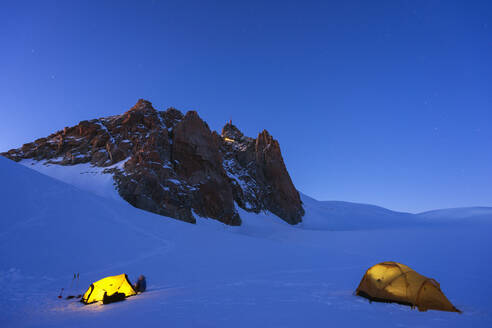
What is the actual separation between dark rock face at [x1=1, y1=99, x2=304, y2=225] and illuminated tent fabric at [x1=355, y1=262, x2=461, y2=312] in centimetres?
2925

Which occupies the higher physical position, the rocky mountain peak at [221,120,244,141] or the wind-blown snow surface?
the rocky mountain peak at [221,120,244,141]

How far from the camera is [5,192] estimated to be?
18516mm

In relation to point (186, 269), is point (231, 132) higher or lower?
higher

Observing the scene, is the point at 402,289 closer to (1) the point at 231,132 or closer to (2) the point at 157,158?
(2) the point at 157,158

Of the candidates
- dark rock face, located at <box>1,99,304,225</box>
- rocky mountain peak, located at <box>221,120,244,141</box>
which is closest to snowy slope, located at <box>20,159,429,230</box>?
dark rock face, located at <box>1,99,304,225</box>

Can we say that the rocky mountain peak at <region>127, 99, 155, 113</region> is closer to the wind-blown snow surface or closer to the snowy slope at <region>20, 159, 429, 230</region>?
the snowy slope at <region>20, 159, 429, 230</region>

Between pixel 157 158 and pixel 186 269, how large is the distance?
26.2 m

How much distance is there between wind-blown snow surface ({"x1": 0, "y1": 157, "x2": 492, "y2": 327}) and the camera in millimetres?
7633

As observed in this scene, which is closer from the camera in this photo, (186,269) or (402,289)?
(402,289)

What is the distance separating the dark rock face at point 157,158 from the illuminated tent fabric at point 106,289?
76.4ft

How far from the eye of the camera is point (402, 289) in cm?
910

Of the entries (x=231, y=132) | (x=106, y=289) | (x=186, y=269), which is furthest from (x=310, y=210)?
(x=106, y=289)

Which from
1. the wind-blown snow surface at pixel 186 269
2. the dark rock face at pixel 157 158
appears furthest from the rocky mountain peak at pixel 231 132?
the wind-blown snow surface at pixel 186 269

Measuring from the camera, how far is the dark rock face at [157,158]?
3553 cm
